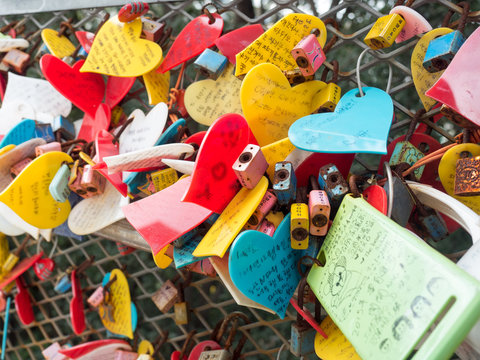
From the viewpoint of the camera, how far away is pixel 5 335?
3.65 ft

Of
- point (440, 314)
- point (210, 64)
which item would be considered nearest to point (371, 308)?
point (440, 314)

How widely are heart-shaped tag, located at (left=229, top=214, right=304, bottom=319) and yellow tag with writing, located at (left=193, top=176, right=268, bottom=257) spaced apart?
0.06ft

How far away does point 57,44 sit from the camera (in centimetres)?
76

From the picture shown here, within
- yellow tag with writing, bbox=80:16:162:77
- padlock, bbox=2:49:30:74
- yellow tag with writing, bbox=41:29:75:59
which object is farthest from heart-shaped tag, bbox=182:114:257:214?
padlock, bbox=2:49:30:74

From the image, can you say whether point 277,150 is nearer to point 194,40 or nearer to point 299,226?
point 299,226

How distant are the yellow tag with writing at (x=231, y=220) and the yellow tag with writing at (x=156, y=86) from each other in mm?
255

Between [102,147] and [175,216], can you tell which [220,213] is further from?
[102,147]

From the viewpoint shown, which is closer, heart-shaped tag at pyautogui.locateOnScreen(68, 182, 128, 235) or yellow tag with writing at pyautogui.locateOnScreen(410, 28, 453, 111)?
yellow tag with writing at pyautogui.locateOnScreen(410, 28, 453, 111)

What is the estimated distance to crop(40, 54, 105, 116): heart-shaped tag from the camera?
63 centimetres

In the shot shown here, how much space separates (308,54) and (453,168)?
0.19 meters

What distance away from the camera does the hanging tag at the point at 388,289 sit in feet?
0.85

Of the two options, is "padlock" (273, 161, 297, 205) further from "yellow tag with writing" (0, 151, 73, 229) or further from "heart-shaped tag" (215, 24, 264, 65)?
"yellow tag with writing" (0, 151, 73, 229)

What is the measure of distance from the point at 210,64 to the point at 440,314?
1.29 ft

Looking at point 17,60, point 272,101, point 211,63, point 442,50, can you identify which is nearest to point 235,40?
point 211,63
